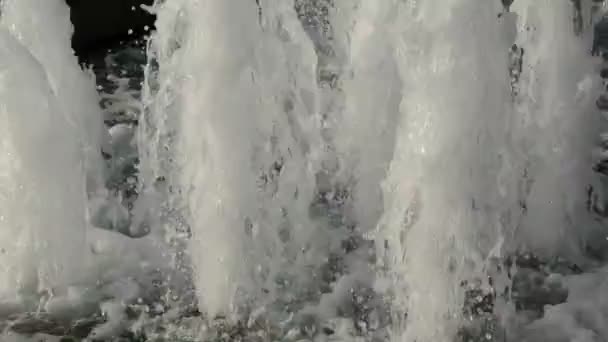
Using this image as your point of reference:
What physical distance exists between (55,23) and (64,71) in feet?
1.26

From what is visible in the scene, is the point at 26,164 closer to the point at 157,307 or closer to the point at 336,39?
the point at 157,307

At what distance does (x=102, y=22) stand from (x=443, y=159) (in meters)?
6.43

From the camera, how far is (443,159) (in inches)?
150

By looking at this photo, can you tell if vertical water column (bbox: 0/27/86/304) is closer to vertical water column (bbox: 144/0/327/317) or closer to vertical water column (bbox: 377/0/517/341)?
vertical water column (bbox: 144/0/327/317)

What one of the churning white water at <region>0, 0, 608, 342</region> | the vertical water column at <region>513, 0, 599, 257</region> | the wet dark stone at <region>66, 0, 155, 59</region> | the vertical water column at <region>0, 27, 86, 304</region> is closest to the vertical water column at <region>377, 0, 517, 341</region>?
the churning white water at <region>0, 0, 608, 342</region>

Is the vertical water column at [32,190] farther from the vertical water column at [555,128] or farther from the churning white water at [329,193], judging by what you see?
the vertical water column at [555,128]

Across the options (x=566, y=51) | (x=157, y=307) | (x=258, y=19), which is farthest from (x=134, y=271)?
(x=566, y=51)

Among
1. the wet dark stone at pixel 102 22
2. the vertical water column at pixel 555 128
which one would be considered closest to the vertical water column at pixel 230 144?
the vertical water column at pixel 555 128

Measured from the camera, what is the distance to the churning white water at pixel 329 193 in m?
3.90

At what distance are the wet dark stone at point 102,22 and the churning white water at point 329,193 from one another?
12.3 feet

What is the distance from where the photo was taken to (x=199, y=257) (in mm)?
4359

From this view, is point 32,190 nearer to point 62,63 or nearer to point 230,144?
point 230,144

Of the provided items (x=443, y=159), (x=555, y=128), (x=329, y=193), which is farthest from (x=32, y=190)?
(x=555, y=128)

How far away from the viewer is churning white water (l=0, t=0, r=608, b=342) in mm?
3899
